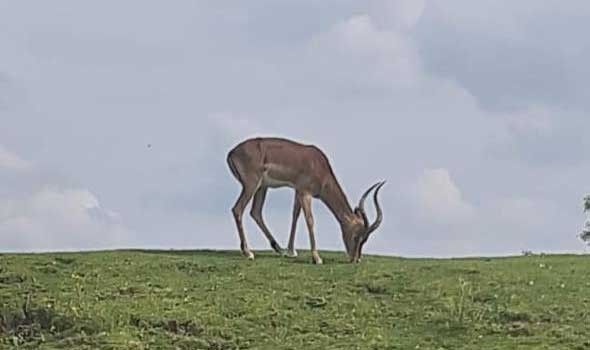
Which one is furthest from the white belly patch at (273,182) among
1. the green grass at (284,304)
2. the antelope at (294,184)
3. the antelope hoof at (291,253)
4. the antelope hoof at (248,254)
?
Result: the green grass at (284,304)

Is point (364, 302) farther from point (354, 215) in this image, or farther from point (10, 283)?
point (354, 215)

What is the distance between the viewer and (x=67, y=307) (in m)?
14.6

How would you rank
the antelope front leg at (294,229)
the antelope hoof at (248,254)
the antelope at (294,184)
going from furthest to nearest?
the antelope front leg at (294,229), the antelope at (294,184), the antelope hoof at (248,254)

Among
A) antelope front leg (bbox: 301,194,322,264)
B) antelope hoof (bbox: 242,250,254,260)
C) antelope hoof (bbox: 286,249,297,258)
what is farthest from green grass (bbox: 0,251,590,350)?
antelope hoof (bbox: 286,249,297,258)

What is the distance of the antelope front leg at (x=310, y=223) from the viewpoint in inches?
758

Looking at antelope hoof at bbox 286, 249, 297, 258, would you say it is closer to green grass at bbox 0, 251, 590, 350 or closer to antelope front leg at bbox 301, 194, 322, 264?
antelope front leg at bbox 301, 194, 322, 264

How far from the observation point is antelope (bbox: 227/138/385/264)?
2020cm

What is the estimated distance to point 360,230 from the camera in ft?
67.0

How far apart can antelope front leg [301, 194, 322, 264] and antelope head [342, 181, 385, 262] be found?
56 cm

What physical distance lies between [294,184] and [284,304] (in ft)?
18.9

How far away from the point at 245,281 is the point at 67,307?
2.67m

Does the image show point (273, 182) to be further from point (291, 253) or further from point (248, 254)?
point (248, 254)

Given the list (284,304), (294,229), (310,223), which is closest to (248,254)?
(310,223)

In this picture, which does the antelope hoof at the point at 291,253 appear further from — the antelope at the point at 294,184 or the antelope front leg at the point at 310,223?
the antelope front leg at the point at 310,223
